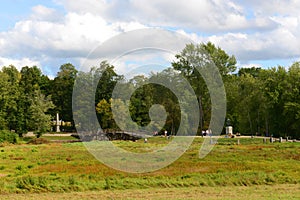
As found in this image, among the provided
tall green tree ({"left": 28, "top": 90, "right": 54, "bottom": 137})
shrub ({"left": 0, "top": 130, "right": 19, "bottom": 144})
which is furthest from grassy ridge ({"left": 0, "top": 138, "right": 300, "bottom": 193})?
Result: tall green tree ({"left": 28, "top": 90, "right": 54, "bottom": 137})

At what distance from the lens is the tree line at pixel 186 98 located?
72.3 meters

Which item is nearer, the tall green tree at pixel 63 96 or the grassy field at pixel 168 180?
the grassy field at pixel 168 180

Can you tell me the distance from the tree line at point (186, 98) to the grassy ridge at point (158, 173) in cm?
2983

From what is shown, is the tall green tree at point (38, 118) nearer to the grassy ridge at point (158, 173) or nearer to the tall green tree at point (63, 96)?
the tall green tree at point (63, 96)

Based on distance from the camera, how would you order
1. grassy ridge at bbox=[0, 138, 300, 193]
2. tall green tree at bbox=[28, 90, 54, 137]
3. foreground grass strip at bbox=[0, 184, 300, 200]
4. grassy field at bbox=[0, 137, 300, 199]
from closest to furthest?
foreground grass strip at bbox=[0, 184, 300, 200] → grassy field at bbox=[0, 137, 300, 199] → grassy ridge at bbox=[0, 138, 300, 193] → tall green tree at bbox=[28, 90, 54, 137]

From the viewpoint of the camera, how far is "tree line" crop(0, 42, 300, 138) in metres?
72.3

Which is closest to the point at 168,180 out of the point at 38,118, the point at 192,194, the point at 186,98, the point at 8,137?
the point at 192,194

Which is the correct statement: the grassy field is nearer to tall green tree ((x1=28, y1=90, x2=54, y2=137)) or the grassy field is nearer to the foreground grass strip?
the foreground grass strip

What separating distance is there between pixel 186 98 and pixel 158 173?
4615 centimetres

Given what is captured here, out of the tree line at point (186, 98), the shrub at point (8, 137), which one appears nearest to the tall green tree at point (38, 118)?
the tree line at point (186, 98)

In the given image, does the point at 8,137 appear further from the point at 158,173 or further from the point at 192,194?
the point at 192,194

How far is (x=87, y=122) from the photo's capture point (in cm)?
8594

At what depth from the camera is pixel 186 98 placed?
74.7 meters

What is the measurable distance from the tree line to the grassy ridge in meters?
29.8
